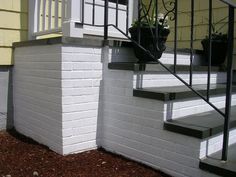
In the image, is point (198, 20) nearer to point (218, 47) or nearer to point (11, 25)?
point (218, 47)

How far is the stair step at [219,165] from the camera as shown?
6.81ft

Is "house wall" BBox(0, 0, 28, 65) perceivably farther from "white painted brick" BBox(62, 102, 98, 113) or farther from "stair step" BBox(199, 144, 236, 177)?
"stair step" BBox(199, 144, 236, 177)

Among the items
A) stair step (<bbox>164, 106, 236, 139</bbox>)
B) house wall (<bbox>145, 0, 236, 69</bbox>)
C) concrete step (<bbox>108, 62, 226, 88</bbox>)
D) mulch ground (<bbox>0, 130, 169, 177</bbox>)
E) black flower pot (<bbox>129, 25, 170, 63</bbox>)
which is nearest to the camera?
stair step (<bbox>164, 106, 236, 139</bbox>)

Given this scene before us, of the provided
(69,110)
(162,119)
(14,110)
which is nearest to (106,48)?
(69,110)

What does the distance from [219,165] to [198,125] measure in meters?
0.33

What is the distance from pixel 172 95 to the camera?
248cm

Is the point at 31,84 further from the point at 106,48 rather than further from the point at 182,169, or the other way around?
the point at 182,169

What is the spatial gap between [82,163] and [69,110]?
47cm

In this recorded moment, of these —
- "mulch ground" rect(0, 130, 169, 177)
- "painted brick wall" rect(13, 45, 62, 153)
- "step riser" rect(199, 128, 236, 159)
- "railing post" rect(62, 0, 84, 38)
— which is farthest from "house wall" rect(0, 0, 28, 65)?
"step riser" rect(199, 128, 236, 159)

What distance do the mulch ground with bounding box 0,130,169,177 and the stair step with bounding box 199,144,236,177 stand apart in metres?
0.38

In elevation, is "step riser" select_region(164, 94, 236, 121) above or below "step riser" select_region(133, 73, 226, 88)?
below

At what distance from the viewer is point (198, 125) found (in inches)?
92.9

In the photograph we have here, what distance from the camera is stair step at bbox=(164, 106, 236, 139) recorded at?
7.36 feet

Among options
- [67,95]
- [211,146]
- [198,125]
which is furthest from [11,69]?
[211,146]
